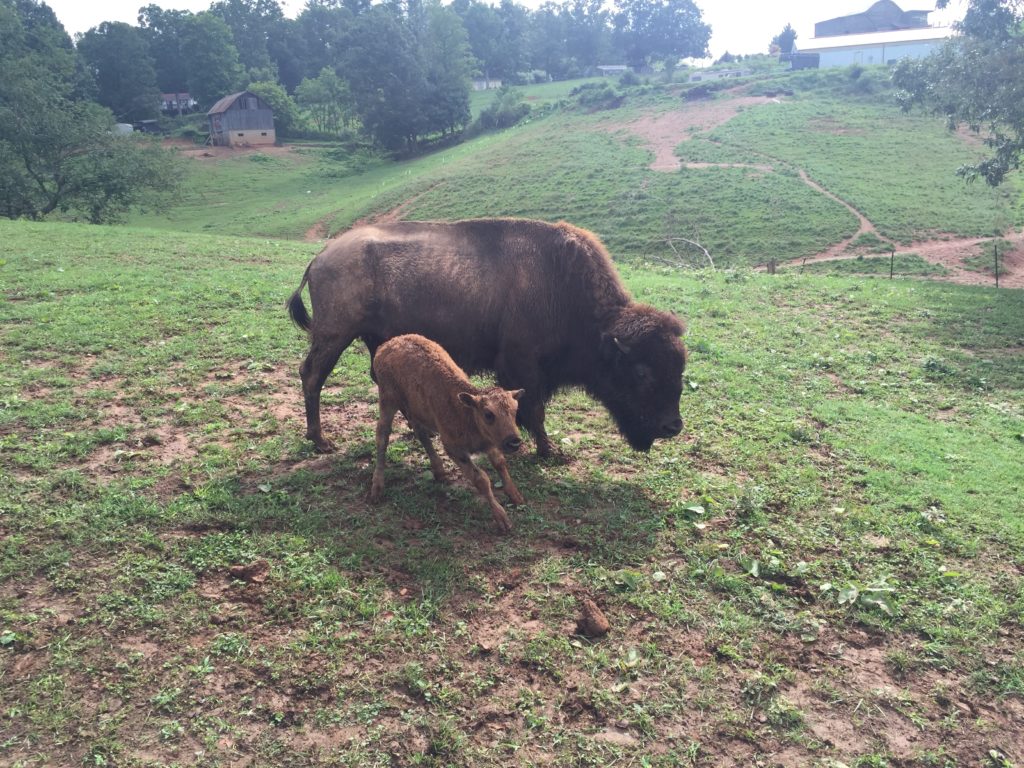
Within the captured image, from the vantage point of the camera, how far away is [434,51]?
6309 cm

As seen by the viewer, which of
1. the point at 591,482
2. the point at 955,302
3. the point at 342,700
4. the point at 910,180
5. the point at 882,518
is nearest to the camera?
the point at 342,700

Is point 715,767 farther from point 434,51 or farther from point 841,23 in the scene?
point 841,23

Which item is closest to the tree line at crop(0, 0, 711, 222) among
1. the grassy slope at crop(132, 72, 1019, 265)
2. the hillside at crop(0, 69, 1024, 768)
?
the grassy slope at crop(132, 72, 1019, 265)

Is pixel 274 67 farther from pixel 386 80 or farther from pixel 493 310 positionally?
pixel 493 310

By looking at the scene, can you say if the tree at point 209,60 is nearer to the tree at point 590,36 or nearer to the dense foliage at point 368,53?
the dense foliage at point 368,53

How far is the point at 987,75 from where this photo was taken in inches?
771

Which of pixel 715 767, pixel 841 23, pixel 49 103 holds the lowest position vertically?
pixel 715 767

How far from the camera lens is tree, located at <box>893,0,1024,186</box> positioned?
62.6 feet

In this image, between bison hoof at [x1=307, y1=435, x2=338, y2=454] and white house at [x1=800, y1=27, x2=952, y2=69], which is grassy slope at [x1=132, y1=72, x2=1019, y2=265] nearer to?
bison hoof at [x1=307, y1=435, x2=338, y2=454]

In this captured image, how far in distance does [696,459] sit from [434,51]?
64.3m

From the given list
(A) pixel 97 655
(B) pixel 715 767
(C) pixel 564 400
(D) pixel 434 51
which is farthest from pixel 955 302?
(D) pixel 434 51

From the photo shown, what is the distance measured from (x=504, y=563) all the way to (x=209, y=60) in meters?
89.6

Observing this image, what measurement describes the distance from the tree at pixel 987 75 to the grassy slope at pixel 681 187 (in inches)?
245

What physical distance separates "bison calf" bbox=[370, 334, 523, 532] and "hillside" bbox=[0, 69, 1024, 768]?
0.45 meters
